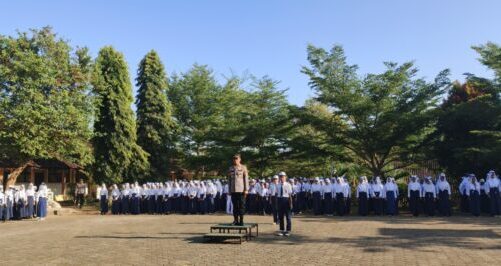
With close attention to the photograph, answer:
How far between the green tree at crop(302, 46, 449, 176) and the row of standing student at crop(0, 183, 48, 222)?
579 inches

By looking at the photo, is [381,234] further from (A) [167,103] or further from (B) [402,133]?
(A) [167,103]

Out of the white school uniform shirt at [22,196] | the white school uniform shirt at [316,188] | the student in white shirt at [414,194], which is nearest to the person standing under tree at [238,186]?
the white school uniform shirt at [316,188]

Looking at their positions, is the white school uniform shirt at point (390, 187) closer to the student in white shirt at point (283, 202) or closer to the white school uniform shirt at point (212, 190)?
the white school uniform shirt at point (212, 190)

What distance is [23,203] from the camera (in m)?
23.6

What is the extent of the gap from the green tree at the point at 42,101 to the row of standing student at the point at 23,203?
2756 mm

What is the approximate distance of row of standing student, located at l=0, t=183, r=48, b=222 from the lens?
23.0 meters

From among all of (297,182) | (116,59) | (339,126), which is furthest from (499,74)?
(116,59)

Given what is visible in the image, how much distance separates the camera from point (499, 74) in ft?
77.1

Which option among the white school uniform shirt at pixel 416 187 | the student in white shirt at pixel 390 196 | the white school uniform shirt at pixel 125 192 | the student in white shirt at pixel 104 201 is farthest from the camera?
the student in white shirt at pixel 104 201

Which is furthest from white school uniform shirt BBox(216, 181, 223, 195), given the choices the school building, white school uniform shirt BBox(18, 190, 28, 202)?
the school building

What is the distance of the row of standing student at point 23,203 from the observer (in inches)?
907

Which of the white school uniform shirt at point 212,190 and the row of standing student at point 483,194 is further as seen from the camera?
the white school uniform shirt at point 212,190

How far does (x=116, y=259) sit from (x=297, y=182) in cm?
1533

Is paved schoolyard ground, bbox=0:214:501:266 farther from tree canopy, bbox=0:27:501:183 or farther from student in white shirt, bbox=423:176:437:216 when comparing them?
tree canopy, bbox=0:27:501:183
